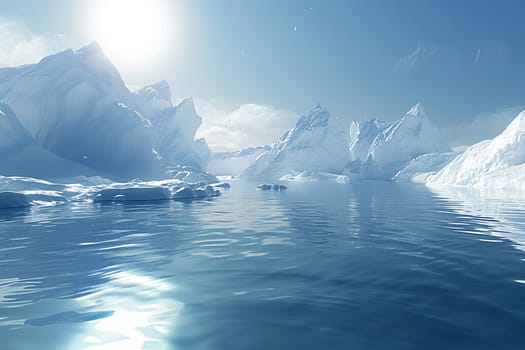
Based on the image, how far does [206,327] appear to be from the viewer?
5043 millimetres

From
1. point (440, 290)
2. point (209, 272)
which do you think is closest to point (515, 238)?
point (440, 290)

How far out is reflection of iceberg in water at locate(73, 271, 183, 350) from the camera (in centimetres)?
462

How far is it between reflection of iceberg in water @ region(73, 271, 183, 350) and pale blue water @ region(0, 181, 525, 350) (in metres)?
0.02

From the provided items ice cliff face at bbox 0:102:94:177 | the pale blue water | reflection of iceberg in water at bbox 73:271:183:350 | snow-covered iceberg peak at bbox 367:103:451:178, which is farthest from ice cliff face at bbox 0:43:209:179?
snow-covered iceberg peak at bbox 367:103:451:178

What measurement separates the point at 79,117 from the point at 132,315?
5835cm

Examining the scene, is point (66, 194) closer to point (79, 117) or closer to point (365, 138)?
point (79, 117)

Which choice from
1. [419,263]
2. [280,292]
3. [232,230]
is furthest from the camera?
[232,230]

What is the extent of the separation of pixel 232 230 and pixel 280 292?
27.3 ft

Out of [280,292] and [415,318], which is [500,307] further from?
[280,292]

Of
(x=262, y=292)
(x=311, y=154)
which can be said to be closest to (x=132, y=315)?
(x=262, y=292)

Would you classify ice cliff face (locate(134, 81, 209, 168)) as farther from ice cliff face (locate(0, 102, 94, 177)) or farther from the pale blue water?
the pale blue water

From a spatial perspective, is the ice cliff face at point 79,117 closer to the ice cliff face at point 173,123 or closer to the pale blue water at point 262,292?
the ice cliff face at point 173,123

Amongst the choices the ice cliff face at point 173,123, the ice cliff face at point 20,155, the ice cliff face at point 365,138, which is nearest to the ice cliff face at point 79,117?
the ice cliff face at point 20,155

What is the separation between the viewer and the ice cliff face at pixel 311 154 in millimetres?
171125
